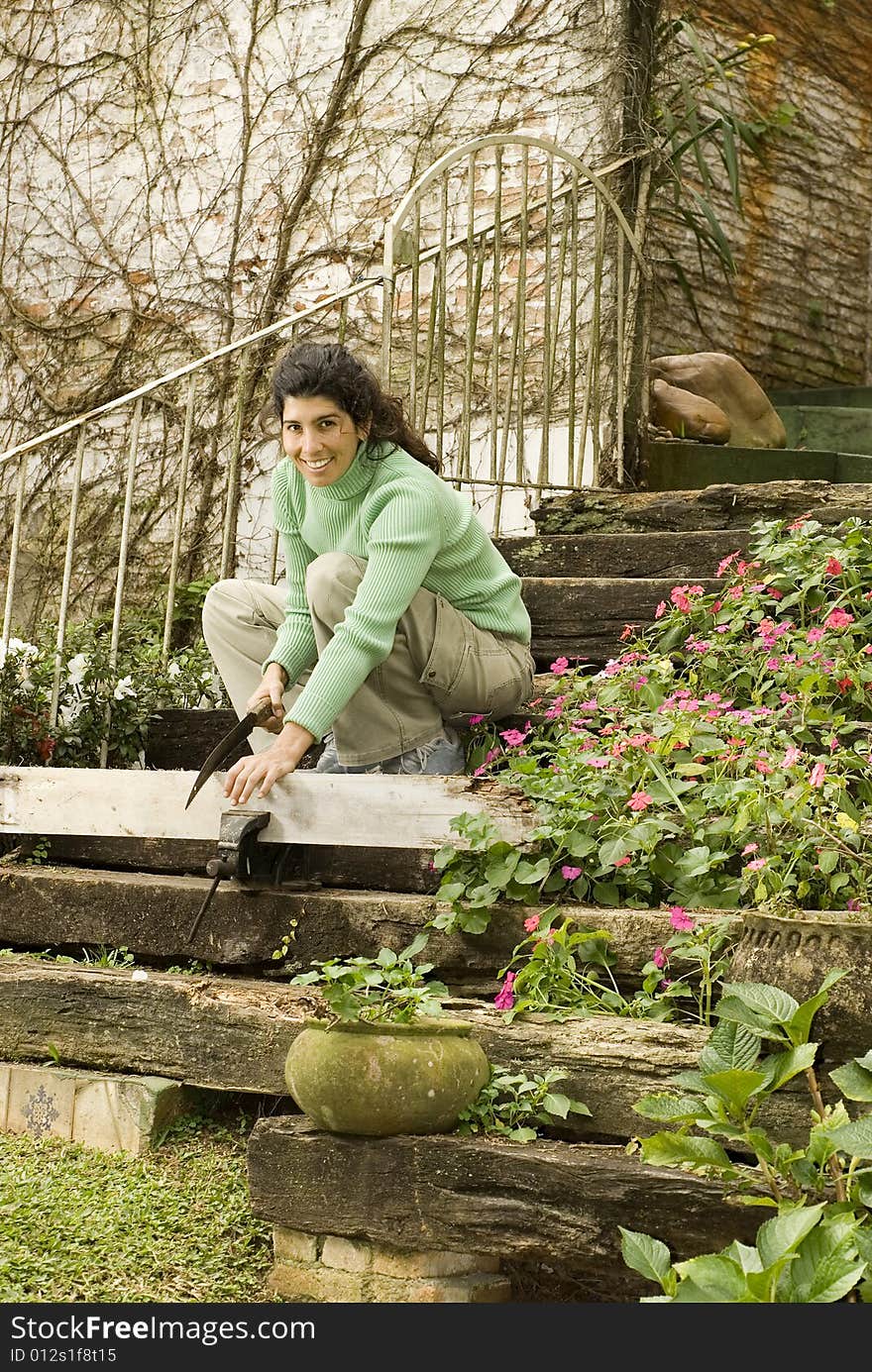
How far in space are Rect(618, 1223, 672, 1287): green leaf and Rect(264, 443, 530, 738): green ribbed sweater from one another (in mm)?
1120

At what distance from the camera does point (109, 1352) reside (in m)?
1.62

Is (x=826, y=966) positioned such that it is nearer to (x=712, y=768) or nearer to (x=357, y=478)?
(x=712, y=768)

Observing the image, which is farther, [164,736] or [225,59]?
[225,59]

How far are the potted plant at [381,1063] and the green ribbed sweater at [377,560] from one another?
2.15 ft

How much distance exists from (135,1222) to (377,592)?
45.1 inches

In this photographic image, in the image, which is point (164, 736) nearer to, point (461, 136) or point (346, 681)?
point (346, 681)

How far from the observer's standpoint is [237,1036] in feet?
7.60

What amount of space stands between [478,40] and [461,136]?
35 cm

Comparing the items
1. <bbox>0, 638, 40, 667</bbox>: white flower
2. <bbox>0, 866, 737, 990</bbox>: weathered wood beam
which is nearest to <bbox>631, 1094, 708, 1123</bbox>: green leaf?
<bbox>0, 866, 737, 990</bbox>: weathered wood beam

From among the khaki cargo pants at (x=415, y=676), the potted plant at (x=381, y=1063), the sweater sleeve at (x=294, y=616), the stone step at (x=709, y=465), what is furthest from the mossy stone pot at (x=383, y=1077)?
the stone step at (x=709, y=465)

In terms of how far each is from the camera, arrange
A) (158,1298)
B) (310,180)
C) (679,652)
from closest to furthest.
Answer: (158,1298) → (679,652) → (310,180)

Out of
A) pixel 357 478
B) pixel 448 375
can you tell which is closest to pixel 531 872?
pixel 357 478

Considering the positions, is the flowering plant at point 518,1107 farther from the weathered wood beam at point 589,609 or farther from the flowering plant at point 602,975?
the weathered wood beam at point 589,609

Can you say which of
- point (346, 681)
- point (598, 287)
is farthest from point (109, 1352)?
point (598, 287)
